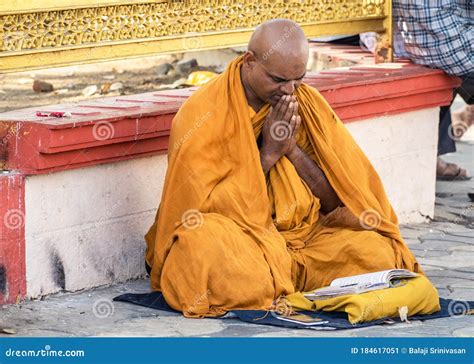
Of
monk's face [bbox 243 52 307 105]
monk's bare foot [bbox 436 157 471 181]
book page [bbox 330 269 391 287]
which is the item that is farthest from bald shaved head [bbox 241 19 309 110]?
monk's bare foot [bbox 436 157 471 181]

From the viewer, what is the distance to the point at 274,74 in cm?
540

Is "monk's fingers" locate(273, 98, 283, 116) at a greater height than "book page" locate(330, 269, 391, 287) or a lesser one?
greater

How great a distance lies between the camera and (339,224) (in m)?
5.84

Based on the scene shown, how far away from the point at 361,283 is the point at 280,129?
2.60ft

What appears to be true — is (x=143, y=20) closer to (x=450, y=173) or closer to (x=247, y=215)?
(x=247, y=215)

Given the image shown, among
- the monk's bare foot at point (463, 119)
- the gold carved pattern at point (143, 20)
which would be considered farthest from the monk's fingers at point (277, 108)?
the monk's bare foot at point (463, 119)

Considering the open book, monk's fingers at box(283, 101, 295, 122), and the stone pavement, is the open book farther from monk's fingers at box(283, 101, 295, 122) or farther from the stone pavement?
monk's fingers at box(283, 101, 295, 122)

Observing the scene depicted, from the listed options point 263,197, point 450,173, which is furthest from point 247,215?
point 450,173

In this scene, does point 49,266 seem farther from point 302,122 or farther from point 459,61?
point 459,61

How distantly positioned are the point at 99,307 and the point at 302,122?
125 cm

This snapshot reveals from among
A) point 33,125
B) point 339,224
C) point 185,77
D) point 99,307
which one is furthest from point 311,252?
point 185,77

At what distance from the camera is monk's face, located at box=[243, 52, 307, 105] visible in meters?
5.36

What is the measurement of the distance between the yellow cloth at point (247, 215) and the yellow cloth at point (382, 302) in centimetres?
17

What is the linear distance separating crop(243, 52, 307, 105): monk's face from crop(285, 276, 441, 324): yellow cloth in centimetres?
88
